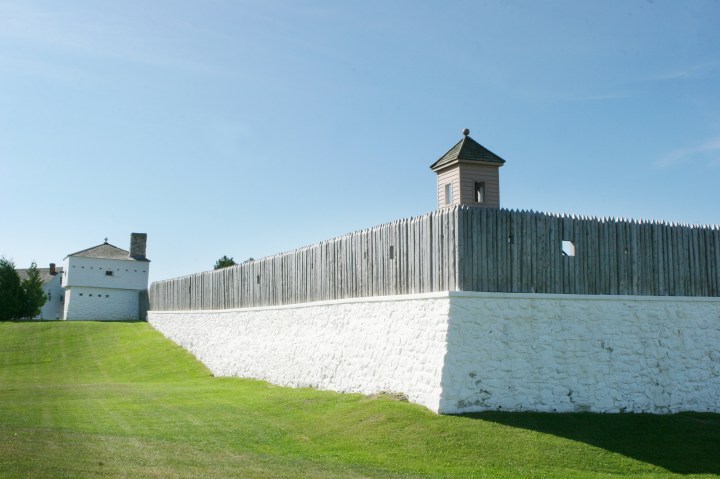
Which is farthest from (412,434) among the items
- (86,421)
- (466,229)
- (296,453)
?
(86,421)

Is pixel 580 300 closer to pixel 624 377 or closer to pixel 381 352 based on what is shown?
pixel 624 377

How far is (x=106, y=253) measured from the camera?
162 ft

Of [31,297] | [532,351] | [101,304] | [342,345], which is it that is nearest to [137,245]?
[101,304]

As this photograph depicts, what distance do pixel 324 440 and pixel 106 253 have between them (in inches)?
1607

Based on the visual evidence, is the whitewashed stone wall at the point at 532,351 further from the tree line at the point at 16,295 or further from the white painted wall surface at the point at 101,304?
the tree line at the point at 16,295

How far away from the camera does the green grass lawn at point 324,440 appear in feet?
33.6

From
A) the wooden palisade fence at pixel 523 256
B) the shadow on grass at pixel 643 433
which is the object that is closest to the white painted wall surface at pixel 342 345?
the wooden palisade fence at pixel 523 256

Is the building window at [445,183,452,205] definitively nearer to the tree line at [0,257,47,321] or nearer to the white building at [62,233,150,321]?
the white building at [62,233,150,321]

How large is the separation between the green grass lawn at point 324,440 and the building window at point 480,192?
27.4 feet

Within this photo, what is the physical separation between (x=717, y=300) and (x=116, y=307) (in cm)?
4114

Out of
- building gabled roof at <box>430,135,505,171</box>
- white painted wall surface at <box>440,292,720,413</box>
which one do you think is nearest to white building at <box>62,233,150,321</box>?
building gabled roof at <box>430,135,505,171</box>

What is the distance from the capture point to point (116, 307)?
159 ft

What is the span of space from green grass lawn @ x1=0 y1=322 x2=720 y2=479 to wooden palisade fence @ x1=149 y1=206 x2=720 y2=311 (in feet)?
8.94

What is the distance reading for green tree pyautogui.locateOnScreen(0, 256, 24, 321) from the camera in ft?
153
